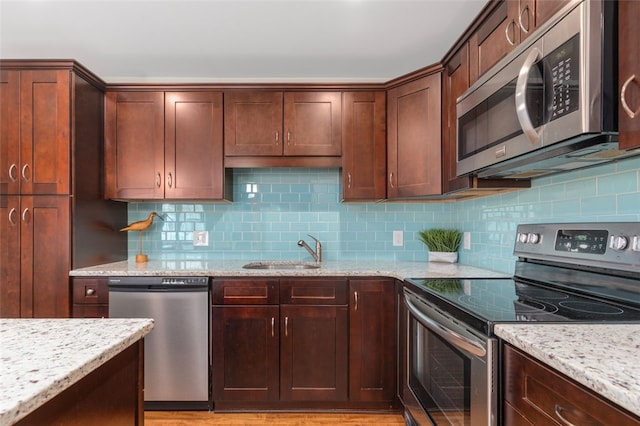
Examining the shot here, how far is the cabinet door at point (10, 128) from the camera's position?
2168mm

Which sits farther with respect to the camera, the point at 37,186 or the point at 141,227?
the point at 141,227

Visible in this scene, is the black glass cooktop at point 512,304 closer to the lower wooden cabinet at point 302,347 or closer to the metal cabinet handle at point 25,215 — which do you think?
the lower wooden cabinet at point 302,347

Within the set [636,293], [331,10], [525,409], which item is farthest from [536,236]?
[331,10]

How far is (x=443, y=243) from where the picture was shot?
104 inches

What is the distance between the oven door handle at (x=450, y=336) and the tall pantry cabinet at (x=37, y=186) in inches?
83.1

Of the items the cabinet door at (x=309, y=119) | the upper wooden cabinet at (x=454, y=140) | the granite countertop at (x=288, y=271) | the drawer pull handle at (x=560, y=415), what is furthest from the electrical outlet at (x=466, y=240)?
the drawer pull handle at (x=560, y=415)

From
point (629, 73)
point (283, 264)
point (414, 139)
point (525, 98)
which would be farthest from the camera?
point (283, 264)

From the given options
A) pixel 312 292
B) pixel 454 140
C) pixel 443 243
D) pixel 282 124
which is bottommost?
pixel 312 292

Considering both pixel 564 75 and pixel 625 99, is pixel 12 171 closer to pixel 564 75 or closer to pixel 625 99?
pixel 564 75

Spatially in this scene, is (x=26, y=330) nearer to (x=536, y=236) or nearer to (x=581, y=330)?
(x=581, y=330)

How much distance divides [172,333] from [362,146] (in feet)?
5.83

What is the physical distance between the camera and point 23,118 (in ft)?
7.16

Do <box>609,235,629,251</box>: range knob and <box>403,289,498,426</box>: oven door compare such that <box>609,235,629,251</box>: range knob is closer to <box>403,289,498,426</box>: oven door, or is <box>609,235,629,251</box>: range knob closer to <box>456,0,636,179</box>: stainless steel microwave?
<box>456,0,636,179</box>: stainless steel microwave

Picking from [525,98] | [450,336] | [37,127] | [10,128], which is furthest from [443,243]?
[10,128]
